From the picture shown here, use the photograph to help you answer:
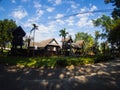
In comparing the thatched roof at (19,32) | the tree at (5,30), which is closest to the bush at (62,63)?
the thatched roof at (19,32)

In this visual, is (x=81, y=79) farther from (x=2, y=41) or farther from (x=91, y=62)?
(x=2, y=41)

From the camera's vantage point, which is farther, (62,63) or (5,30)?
(5,30)

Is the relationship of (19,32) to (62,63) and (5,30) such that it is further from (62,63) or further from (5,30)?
(5,30)

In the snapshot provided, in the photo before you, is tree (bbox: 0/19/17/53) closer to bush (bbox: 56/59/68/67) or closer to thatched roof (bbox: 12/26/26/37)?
thatched roof (bbox: 12/26/26/37)

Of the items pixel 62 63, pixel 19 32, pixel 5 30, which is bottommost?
pixel 62 63

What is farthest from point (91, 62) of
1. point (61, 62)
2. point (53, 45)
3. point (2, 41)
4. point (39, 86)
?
point (2, 41)

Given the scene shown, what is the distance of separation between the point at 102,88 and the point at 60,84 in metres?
3.51

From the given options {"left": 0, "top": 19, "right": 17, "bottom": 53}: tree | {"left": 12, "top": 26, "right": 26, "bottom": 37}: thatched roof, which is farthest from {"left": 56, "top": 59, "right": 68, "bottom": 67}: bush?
{"left": 0, "top": 19, "right": 17, "bottom": 53}: tree

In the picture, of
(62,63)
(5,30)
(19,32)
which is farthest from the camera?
(5,30)

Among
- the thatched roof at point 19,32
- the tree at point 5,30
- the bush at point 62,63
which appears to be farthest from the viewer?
the tree at point 5,30

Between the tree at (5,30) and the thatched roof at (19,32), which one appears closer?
the thatched roof at (19,32)

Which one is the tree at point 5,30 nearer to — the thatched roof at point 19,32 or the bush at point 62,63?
the thatched roof at point 19,32

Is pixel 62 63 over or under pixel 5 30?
under

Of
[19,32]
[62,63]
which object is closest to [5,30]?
[19,32]
